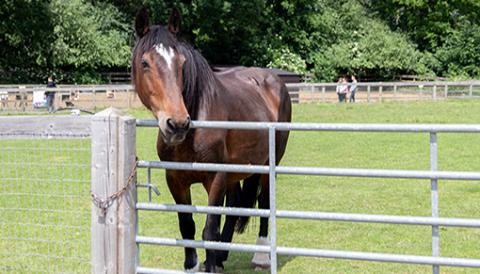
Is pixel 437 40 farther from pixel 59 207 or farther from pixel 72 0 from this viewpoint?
pixel 59 207

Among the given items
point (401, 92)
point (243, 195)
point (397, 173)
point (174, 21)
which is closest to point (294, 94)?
point (401, 92)

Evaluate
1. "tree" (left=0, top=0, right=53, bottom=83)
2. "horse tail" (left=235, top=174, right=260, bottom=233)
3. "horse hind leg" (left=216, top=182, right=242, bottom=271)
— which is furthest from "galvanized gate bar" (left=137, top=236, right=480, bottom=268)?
"tree" (left=0, top=0, right=53, bottom=83)

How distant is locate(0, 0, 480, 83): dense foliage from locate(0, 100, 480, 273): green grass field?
24.0 meters

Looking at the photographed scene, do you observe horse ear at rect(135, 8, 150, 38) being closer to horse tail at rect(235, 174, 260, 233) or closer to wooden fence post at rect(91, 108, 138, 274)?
wooden fence post at rect(91, 108, 138, 274)

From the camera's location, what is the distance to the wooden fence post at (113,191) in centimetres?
492

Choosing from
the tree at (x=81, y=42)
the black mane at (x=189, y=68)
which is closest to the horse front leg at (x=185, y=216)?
the black mane at (x=189, y=68)

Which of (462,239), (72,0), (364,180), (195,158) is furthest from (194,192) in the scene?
(72,0)

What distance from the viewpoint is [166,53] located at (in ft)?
16.6

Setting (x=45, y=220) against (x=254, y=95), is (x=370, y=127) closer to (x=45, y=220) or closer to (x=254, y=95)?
(x=254, y=95)

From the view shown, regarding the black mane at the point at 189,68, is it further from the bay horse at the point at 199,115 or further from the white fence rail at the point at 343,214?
the white fence rail at the point at 343,214

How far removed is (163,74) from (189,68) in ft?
1.87

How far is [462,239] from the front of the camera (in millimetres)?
7863

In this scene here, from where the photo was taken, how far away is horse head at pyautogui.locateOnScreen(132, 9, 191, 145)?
187 inches

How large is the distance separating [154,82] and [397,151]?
11674 millimetres
